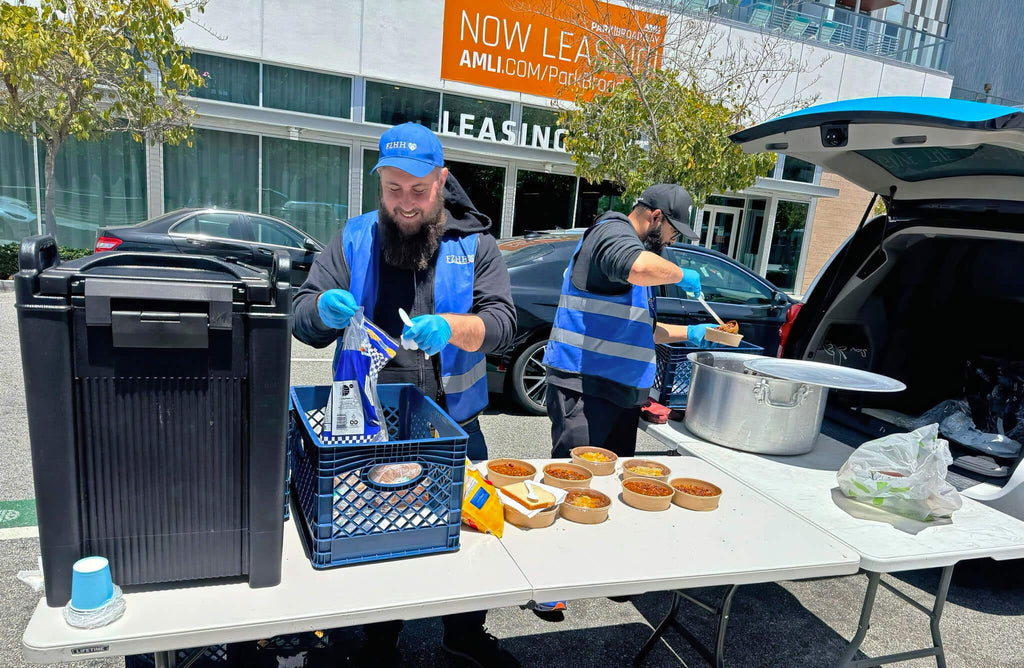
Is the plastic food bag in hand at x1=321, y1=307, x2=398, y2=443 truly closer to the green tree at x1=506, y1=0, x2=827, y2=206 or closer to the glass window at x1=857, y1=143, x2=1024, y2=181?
the glass window at x1=857, y1=143, x2=1024, y2=181

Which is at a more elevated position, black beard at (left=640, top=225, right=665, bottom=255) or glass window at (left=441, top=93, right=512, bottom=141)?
glass window at (left=441, top=93, right=512, bottom=141)

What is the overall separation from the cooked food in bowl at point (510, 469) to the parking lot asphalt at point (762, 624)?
2.78ft

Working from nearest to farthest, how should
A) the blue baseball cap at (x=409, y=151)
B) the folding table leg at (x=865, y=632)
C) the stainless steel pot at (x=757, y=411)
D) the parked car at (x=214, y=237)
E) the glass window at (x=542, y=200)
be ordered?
the blue baseball cap at (x=409, y=151) < the folding table leg at (x=865, y=632) < the stainless steel pot at (x=757, y=411) < the parked car at (x=214, y=237) < the glass window at (x=542, y=200)

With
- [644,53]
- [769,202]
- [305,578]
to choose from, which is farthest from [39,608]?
[769,202]

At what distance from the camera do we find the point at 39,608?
131 cm

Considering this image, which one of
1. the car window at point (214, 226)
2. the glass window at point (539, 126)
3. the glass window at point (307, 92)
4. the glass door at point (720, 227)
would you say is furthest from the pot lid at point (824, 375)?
the glass door at point (720, 227)

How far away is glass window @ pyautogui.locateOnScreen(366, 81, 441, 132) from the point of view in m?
13.1

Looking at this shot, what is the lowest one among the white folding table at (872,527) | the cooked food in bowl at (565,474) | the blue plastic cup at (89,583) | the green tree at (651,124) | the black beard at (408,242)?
the white folding table at (872,527)

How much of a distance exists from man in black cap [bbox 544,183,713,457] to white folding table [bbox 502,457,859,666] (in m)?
0.83

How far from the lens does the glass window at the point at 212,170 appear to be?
41.2 ft

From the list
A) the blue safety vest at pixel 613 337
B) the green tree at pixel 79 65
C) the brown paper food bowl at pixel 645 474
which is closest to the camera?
the brown paper food bowl at pixel 645 474

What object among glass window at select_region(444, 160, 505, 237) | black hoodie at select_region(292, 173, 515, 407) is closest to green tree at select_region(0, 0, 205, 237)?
glass window at select_region(444, 160, 505, 237)

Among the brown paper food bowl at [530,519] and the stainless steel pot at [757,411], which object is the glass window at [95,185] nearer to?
the stainless steel pot at [757,411]

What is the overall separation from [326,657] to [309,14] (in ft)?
42.8
